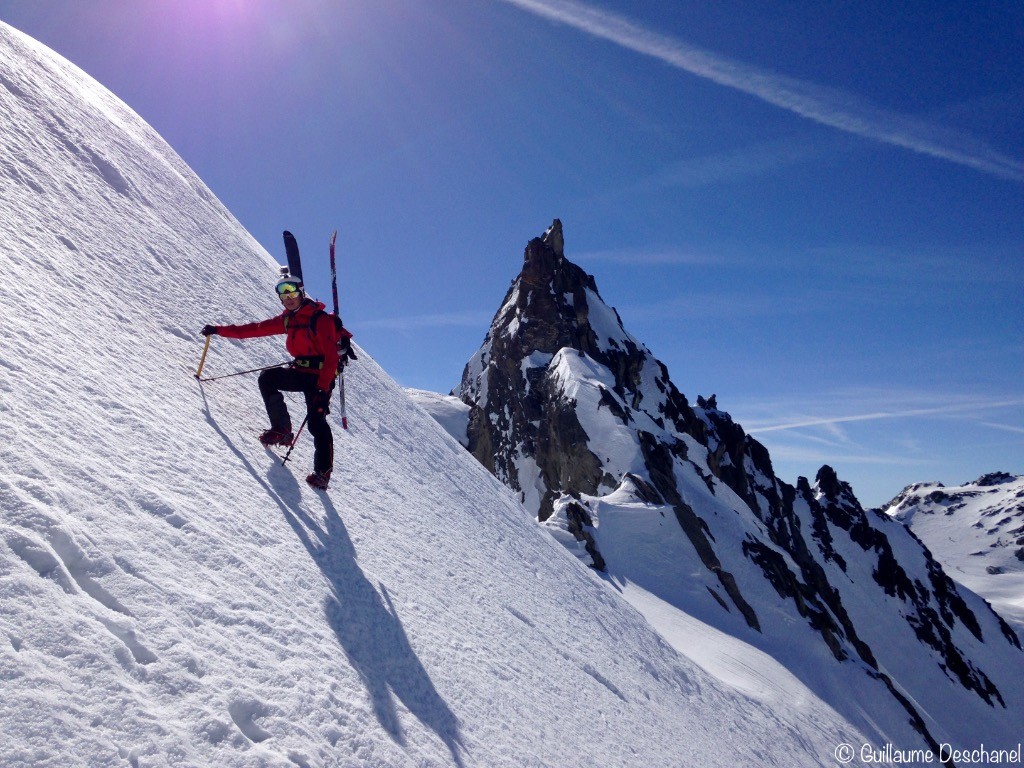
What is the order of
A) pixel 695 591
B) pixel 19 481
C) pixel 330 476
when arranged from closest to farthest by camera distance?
pixel 19 481
pixel 330 476
pixel 695 591

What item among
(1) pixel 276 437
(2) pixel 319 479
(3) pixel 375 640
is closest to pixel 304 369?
(1) pixel 276 437

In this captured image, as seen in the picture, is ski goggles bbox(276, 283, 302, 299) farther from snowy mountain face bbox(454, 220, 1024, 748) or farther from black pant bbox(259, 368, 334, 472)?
snowy mountain face bbox(454, 220, 1024, 748)

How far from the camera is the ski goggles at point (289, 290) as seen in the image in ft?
23.6

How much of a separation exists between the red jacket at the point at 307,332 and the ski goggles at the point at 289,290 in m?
0.22

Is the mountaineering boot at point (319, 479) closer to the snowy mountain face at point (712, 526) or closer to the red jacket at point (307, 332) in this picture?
the red jacket at point (307, 332)

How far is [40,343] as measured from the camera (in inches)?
195

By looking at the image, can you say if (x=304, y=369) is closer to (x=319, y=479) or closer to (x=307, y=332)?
(x=307, y=332)

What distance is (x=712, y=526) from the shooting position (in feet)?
114

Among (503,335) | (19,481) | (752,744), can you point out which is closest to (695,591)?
(752,744)

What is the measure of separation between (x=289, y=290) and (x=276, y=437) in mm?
1889

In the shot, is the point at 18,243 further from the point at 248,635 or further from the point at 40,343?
the point at 248,635

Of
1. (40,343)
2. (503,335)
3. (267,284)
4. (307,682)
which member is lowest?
(307,682)

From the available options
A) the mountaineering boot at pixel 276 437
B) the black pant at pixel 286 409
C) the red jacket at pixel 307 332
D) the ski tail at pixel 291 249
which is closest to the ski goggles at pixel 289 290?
the red jacket at pixel 307 332

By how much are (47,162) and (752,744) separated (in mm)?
15253
